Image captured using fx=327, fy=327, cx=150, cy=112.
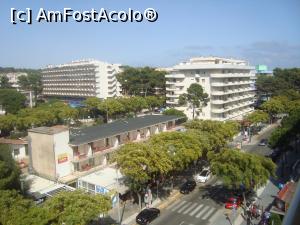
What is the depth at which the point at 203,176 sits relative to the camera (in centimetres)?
3756

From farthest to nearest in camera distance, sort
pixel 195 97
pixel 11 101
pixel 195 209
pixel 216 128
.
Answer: pixel 11 101 < pixel 195 97 < pixel 216 128 < pixel 195 209

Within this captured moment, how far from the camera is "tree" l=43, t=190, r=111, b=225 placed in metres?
20.1

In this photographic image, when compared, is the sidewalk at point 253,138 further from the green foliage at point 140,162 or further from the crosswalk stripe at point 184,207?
the green foliage at point 140,162

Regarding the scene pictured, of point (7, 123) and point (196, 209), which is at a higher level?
point (7, 123)

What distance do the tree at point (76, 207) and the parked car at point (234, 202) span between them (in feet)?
41.0

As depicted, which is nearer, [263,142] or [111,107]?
[263,142]

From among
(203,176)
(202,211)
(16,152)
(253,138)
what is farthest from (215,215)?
(253,138)

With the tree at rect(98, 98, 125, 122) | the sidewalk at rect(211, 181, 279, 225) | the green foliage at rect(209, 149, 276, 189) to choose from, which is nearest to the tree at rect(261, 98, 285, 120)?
the tree at rect(98, 98, 125, 122)

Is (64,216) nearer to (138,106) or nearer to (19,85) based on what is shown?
(138,106)

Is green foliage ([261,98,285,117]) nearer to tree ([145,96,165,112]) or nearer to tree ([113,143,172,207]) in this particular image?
tree ([145,96,165,112])

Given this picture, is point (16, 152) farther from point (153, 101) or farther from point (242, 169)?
point (153, 101)

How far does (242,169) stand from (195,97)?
141 feet

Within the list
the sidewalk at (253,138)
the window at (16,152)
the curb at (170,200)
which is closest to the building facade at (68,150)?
the window at (16,152)

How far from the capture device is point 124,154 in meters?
29.9
